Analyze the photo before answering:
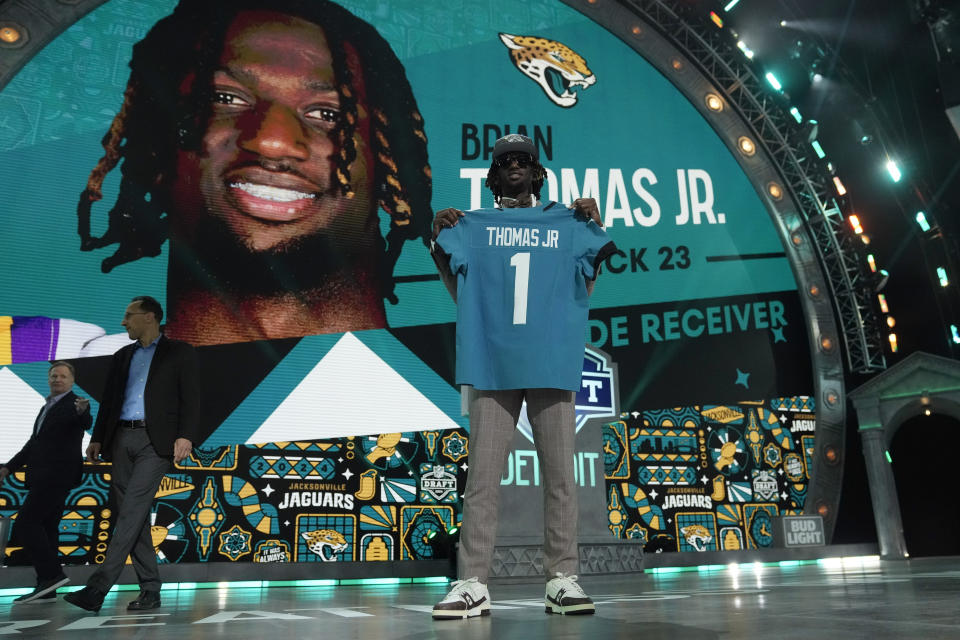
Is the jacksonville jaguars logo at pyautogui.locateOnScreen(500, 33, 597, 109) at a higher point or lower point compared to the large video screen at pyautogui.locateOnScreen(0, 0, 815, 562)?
higher

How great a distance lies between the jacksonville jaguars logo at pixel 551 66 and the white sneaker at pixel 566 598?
24.8 feet

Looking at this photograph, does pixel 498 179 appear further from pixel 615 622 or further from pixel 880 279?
pixel 880 279

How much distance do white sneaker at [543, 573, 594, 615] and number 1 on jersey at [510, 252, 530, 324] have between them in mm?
706

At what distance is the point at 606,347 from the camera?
26.5 ft

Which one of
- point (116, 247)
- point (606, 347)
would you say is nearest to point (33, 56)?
point (116, 247)

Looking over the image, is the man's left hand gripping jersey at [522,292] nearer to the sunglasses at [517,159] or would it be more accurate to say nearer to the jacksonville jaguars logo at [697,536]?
the sunglasses at [517,159]

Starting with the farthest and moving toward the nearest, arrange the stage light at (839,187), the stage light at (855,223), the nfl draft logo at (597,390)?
the stage light at (839,187) < the stage light at (855,223) < the nfl draft logo at (597,390)

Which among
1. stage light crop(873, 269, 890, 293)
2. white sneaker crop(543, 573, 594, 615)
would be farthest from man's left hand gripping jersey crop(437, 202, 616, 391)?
stage light crop(873, 269, 890, 293)

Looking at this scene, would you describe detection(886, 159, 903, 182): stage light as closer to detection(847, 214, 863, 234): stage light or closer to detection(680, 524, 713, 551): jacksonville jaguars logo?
detection(847, 214, 863, 234): stage light

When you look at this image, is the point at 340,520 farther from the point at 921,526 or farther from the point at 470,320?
the point at 921,526

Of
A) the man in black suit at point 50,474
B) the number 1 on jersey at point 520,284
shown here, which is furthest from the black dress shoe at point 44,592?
the number 1 on jersey at point 520,284

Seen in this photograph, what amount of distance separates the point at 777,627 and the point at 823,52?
9410 millimetres

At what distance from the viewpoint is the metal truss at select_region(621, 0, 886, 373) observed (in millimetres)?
8969

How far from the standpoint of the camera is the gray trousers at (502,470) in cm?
195
